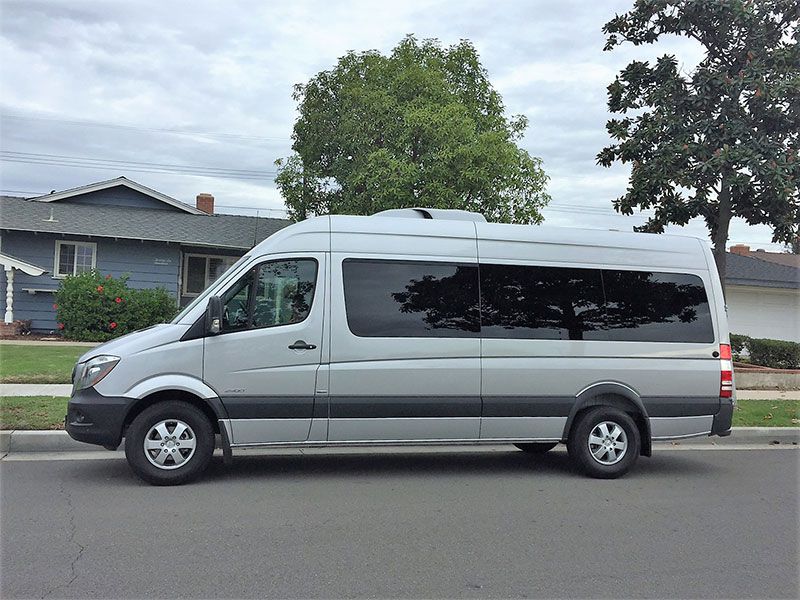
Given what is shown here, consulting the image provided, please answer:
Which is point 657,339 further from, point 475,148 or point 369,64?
point 369,64

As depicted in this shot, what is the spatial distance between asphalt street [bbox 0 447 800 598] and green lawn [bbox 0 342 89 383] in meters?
4.67

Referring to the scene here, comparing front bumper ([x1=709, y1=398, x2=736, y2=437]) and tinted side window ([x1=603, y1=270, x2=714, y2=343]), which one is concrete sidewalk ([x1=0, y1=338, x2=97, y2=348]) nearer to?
tinted side window ([x1=603, y1=270, x2=714, y2=343])

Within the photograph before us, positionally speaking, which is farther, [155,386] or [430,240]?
[430,240]

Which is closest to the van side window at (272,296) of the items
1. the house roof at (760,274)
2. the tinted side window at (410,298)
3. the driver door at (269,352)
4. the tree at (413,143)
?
the driver door at (269,352)

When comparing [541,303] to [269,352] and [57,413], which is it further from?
[57,413]

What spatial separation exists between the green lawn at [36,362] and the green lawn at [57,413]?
6.29 ft

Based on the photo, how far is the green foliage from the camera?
18.9 m

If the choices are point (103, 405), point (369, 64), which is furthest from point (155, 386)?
point (369, 64)

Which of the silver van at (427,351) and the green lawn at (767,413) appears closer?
the silver van at (427,351)

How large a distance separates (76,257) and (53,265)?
0.65m

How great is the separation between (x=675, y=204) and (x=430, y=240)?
867 centimetres

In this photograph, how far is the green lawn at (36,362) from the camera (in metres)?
11.9

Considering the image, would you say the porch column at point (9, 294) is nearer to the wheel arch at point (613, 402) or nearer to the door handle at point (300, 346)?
the door handle at point (300, 346)

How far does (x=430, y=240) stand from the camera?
24.7 ft
